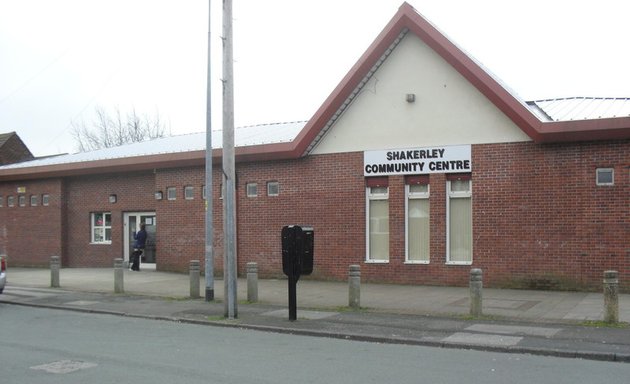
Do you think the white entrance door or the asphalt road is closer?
the asphalt road

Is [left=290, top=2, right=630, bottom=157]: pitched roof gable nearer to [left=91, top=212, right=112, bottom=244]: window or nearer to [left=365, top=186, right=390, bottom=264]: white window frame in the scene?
[left=365, top=186, right=390, bottom=264]: white window frame

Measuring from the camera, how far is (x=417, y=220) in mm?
17406

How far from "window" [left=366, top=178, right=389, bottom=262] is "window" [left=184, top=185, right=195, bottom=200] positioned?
21.9 feet

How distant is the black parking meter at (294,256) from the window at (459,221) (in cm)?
603

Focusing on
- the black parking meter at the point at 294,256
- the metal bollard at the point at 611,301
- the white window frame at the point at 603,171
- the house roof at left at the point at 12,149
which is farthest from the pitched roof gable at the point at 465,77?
the house roof at left at the point at 12,149

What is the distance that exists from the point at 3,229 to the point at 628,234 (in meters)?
25.1

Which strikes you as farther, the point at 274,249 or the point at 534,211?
the point at 274,249

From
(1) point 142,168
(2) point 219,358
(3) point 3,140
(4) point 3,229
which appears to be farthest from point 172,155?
(3) point 3,140

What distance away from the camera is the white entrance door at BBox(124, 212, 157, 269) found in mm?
23719

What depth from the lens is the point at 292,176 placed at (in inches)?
752

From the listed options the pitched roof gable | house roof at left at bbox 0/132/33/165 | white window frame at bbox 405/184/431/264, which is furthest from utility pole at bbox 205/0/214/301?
house roof at left at bbox 0/132/33/165

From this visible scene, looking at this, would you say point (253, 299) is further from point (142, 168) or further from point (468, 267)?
point (142, 168)

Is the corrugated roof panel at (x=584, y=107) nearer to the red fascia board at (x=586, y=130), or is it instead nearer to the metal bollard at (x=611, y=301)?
the red fascia board at (x=586, y=130)

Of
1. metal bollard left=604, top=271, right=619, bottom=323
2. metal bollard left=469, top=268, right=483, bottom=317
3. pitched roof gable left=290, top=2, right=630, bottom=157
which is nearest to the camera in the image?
metal bollard left=604, top=271, right=619, bottom=323
